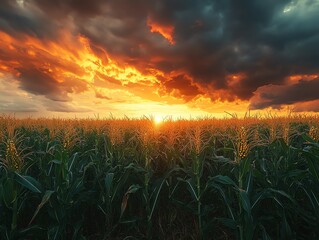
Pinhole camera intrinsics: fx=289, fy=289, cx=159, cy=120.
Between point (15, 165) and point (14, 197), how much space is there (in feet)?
1.73

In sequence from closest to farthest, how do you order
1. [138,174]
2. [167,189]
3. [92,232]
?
1. [138,174]
2. [92,232]
3. [167,189]

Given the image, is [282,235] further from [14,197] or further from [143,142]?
[14,197]

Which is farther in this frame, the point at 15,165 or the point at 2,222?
the point at 2,222

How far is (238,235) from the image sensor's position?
4992mm

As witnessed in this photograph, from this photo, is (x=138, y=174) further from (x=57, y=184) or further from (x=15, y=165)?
(x=15, y=165)

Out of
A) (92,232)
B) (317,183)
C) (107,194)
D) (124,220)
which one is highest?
(317,183)

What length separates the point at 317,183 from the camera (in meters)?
4.98

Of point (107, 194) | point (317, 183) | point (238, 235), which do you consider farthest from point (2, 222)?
point (317, 183)

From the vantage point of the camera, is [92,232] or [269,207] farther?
[92,232]

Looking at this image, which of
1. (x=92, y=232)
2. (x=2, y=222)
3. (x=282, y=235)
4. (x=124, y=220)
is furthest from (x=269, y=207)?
(x=2, y=222)

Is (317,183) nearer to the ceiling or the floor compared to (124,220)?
nearer to the ceiling

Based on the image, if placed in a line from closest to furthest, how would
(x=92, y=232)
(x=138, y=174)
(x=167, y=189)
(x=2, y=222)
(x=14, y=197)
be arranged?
1. (x=14, y=197)
2. (x=2, y=222)
3. (x=138, y=174)
4. (x=92, y=232)
5. (x=167, y=189)

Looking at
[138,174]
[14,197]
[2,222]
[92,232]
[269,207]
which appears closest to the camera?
[14,197]

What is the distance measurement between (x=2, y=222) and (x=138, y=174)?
103 inches
